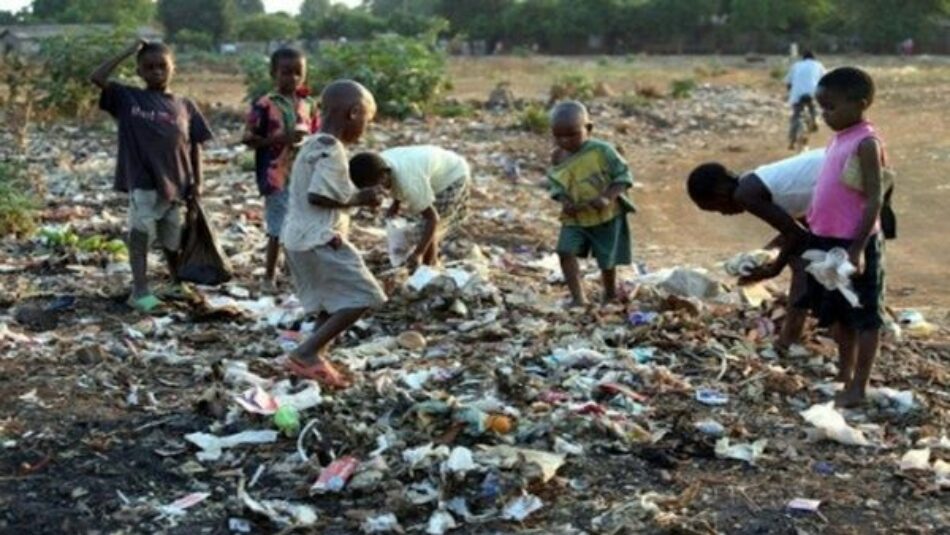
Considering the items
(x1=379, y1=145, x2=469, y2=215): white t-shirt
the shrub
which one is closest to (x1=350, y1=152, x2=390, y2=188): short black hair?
(x1=379, y1=145, x2=469, y2=215): white t-shirt

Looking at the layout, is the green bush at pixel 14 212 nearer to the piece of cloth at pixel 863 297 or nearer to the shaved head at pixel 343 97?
the shaved head at pixel 343 97

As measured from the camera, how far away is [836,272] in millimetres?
4402

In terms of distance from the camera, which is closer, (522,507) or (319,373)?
(522,507)

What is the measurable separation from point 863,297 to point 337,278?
1.99 meters

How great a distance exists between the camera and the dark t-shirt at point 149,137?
5922 millimetres

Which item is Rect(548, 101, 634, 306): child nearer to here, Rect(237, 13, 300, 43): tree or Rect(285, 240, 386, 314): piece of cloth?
Rect(285, 240, 386, 314): piece of cloth

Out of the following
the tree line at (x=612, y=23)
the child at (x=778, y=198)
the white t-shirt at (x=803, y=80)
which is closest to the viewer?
the child at (x=778, y=198)

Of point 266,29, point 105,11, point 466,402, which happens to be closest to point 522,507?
point 466,402

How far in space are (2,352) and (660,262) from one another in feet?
16.0

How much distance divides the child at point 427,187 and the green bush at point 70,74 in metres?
11.3

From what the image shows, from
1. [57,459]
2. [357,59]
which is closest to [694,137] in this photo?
[357,59]

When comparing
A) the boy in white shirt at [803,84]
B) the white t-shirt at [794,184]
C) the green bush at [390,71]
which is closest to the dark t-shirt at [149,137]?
the white t-shirt at [794,184]

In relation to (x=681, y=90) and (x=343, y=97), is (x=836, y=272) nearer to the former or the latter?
(x=343, y=97)

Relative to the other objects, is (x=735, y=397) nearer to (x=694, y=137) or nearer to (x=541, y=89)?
(x=694, y=137)
